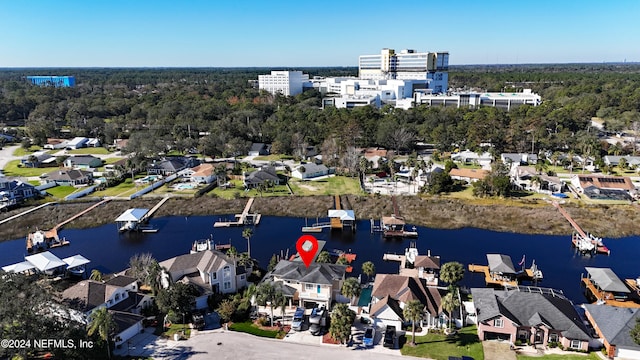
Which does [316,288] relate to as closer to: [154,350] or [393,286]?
[393,286]

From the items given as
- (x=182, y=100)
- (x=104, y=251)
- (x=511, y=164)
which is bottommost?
(x=104, y=251)

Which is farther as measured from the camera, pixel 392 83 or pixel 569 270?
pixel 392 83

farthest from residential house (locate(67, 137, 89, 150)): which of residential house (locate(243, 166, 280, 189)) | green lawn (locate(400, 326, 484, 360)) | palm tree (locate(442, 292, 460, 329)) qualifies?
palm tree (locate(442, 292, 460, 329))

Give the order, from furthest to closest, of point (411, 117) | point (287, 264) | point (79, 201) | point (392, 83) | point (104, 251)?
1. point (392, 83)
2. point (411, 117)
3. point (79, 201)
4. point (104, 251)
5. point (287, 264)

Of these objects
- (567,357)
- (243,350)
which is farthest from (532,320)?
(243,350)

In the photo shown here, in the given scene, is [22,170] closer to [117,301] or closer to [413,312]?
[117,301]

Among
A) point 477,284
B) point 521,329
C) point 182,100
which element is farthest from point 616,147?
point 182,100

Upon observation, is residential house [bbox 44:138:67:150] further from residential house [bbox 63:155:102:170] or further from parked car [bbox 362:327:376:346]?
parked car [bbox 362:327:376:346]
